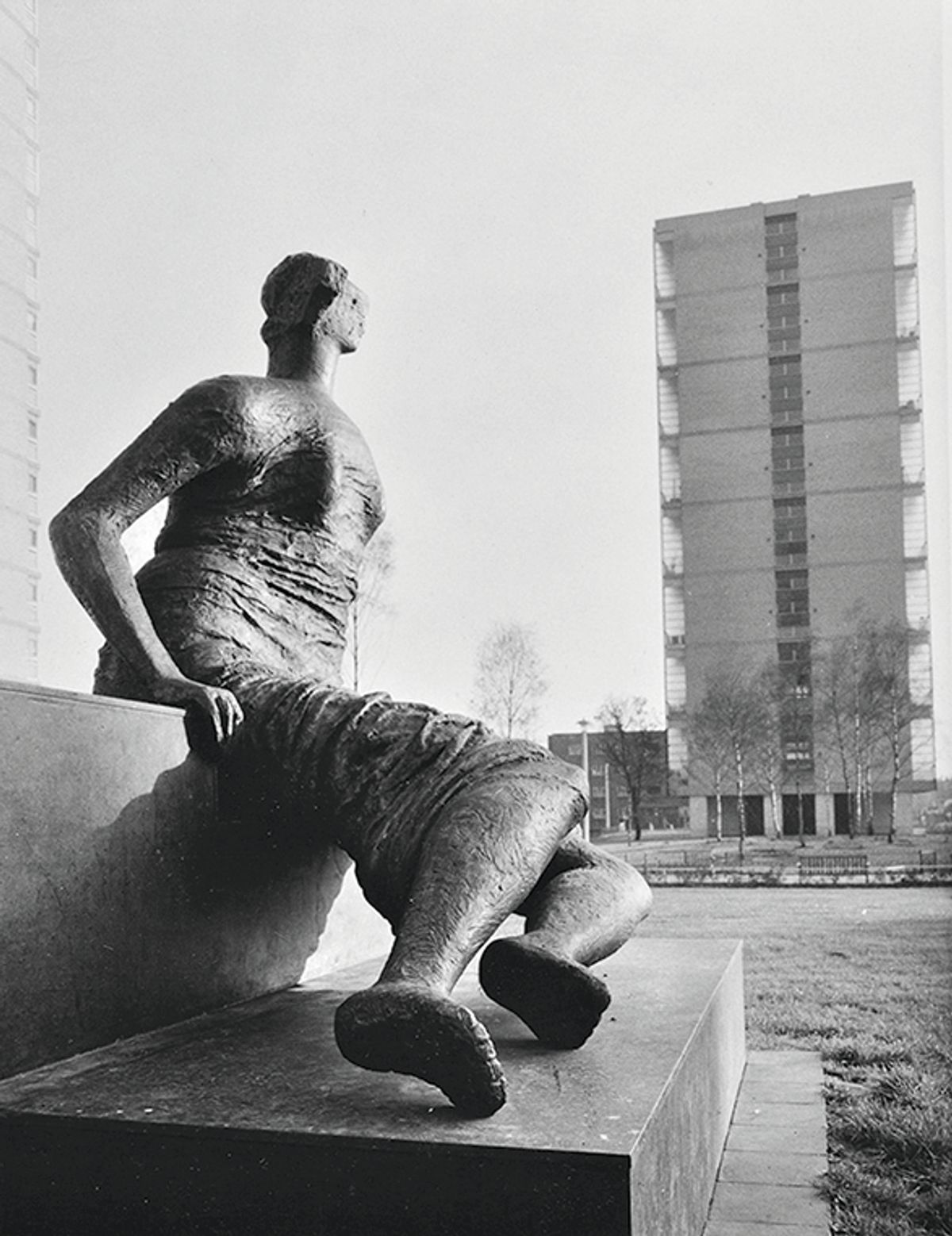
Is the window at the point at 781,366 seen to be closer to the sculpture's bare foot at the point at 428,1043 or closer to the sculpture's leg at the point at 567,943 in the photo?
the sculpture's leg at the point at 567,943

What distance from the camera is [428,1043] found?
2.00 metres

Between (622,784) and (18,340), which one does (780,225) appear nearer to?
(622,784)

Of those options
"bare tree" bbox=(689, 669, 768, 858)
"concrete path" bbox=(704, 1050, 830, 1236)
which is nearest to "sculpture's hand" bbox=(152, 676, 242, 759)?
"concrete path" bbox=(704, 1050, 830, 1236)

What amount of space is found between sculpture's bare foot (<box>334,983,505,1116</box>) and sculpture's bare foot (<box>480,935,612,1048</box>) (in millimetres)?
336

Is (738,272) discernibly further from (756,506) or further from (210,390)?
(210,390)

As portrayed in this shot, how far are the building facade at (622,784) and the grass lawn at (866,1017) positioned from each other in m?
18.8

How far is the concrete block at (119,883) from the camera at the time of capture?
8.62 feet

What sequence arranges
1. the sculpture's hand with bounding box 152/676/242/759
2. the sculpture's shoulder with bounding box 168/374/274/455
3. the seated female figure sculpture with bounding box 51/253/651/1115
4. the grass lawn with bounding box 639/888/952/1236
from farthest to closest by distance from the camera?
the grass lawn with bounding box 639/888/952/1236 < the sculpture's shoulder with bounding box 168/374/274/455 < the sculpture's hand with bounding box 152/676/242/759 < the seated female figure sculpture with bounding box 51/253/651/1115

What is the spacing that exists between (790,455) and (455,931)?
40.1 m

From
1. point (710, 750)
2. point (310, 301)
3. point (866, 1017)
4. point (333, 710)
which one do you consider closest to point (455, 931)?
point (333, 710)

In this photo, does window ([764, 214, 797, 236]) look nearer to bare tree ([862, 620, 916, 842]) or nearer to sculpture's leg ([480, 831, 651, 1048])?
bare tree ([862, 620, 916, 842])

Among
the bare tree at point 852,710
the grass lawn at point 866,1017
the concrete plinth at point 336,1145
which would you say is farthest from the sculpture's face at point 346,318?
the bare tree at point 852,710

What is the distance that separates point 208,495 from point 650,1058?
6.26 ft

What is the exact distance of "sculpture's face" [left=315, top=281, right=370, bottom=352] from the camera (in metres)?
3.90
